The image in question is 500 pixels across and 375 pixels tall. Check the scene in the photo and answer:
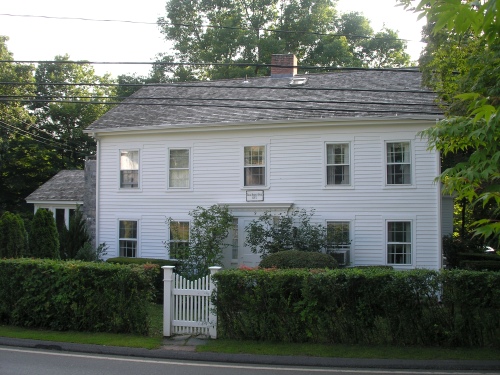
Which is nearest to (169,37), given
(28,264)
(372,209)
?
(372,209)

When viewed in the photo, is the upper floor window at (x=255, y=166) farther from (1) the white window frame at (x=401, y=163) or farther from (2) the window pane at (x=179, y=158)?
(1) the white window frame at (x=401, y=163)

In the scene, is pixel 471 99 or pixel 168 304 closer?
pixel 471 99

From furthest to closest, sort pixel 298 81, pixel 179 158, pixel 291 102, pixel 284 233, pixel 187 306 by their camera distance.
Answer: pixel 298 81 → pixel 179 158 → pixel 291 102 → pixel 284 233 → pixel 187 306

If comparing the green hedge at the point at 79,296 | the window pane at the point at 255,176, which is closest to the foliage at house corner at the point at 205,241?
the window pane at the point at 255,176

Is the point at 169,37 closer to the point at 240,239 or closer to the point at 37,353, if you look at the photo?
the point at 240,239

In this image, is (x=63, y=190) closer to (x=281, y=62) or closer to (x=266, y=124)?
(x=281, y=62)

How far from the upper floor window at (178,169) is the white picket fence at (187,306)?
1016 centimetres

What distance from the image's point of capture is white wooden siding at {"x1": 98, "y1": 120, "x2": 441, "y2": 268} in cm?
1828

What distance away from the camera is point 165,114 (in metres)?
22.2

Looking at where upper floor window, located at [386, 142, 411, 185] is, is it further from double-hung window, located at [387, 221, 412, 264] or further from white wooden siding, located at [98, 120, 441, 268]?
double-hung window, located at [387, 221, 412, 264]

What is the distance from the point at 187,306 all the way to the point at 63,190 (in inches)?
747

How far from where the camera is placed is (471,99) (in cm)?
702

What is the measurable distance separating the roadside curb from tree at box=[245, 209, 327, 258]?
28.2ft

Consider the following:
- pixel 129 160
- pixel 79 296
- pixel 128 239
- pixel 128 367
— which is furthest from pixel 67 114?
pixel 128 367
